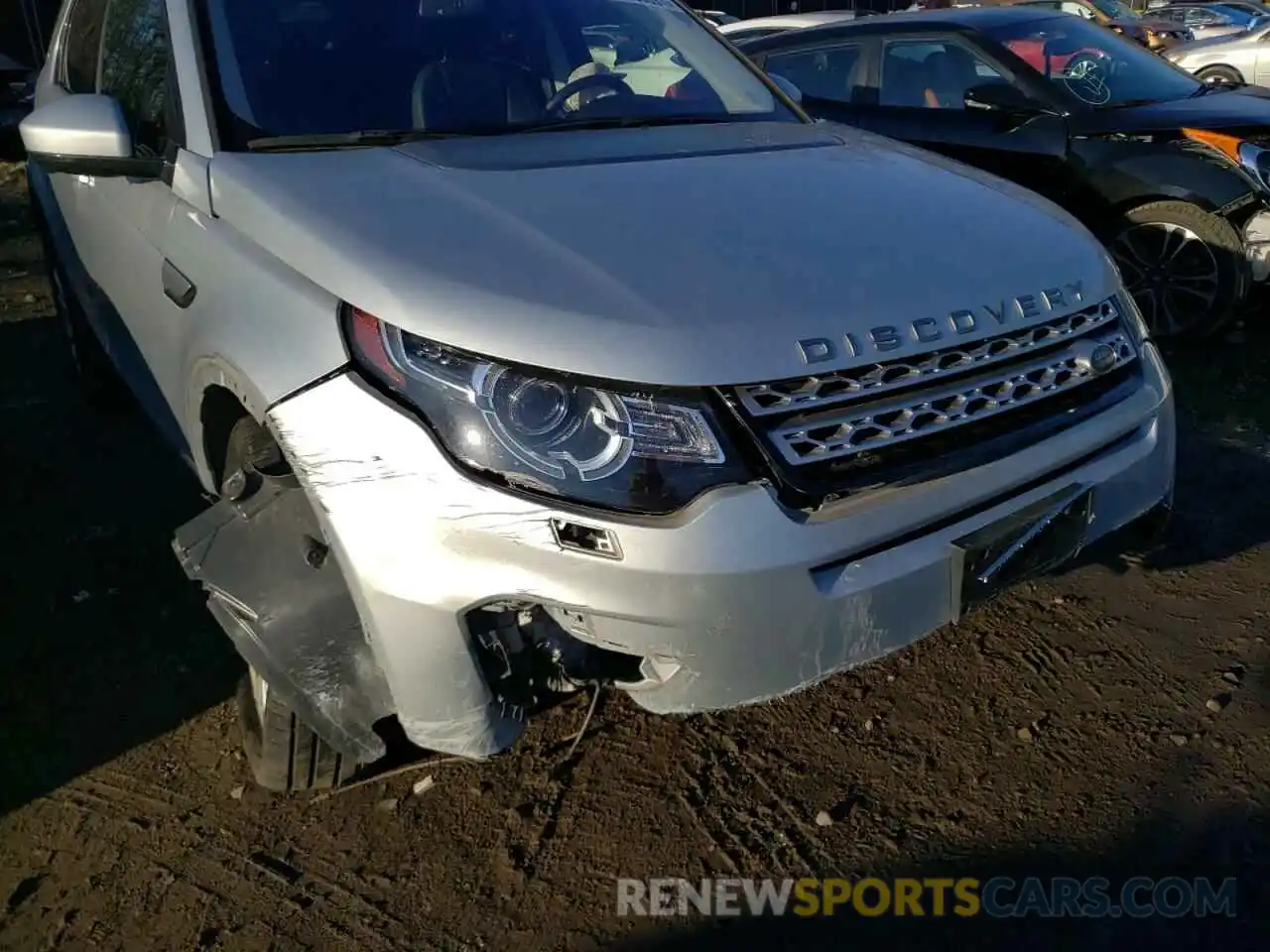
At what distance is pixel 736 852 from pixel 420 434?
109cm

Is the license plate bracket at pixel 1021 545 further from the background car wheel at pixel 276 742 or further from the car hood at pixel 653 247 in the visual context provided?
the background car wheel at pixel 276 742

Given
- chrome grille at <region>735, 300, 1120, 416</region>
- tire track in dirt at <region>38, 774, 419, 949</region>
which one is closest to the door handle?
tire track in dirt at <region>38, 774, 419, 949</region>

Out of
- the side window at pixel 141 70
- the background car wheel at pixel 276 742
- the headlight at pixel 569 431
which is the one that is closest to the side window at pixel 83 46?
the side window at pixel 141 70

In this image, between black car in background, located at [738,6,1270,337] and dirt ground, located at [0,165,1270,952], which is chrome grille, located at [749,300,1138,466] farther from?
black car in background, located at [738,6,1270,337]

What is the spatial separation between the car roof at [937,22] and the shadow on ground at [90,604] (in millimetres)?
4154

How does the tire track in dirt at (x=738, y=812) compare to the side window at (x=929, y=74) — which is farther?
the side window at (x=929, y=74)

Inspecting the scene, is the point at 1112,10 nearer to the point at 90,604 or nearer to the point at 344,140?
the point at 344,140

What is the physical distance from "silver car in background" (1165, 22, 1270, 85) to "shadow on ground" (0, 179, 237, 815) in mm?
13255

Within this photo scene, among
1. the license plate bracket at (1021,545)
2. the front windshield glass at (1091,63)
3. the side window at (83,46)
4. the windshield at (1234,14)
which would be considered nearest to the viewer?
the license plate bracket at (1021,545)

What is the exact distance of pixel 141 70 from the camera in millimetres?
3029

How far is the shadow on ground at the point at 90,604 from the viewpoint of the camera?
8.54 feet

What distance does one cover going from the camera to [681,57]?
3.40 metres

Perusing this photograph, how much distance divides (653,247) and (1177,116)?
3886 mm

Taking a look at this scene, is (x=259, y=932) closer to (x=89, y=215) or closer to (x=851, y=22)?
(x=89, y=215)
